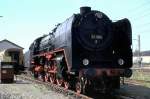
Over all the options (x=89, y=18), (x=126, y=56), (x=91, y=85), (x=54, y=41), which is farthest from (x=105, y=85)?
(x=54, y=41)

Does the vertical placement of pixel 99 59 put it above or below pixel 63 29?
below

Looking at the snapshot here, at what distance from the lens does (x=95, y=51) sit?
55.6 feet

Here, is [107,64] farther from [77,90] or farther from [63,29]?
[63,29]

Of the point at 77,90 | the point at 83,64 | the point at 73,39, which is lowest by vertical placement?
the point at 77,90

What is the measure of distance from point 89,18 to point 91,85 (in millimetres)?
3037

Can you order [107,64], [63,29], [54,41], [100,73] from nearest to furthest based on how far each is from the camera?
[100,73]
[107,64]
[63,29]
[54,41]

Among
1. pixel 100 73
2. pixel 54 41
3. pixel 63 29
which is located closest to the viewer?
pixel 100 73

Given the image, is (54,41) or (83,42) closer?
(83,42)

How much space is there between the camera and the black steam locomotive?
16.3 m

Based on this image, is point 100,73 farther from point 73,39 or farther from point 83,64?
point 73,39

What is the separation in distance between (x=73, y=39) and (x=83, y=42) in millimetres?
495

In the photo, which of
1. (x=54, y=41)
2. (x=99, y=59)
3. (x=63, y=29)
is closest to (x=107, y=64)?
(x=99, y=59)

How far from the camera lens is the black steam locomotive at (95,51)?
1631 cm

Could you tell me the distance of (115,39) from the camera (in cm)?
1747
